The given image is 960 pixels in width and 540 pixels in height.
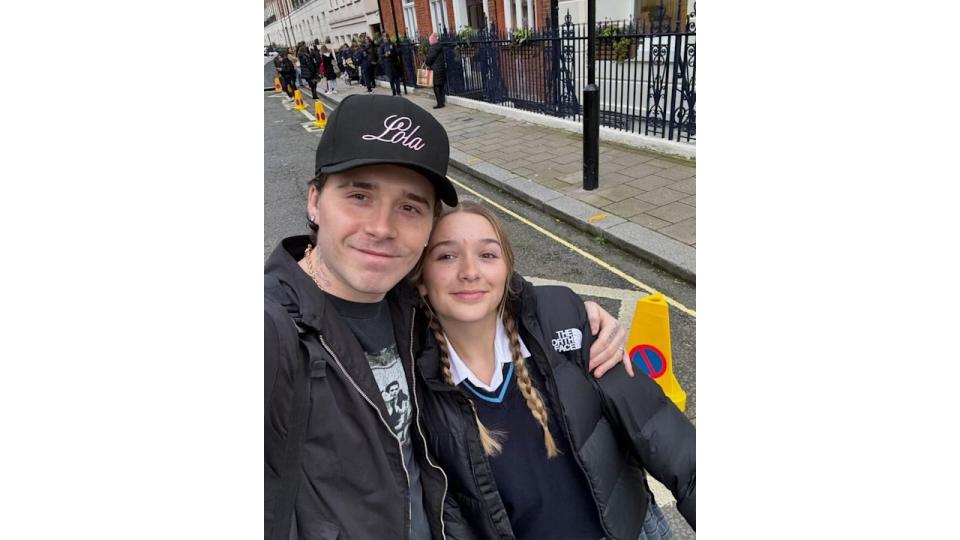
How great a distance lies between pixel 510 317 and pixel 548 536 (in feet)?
2.27

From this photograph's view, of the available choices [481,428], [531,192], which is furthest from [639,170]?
[481,428]

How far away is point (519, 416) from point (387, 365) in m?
0.44

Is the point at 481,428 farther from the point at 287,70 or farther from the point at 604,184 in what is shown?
the point at 287,70

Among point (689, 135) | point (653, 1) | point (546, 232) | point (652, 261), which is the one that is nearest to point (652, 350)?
point (652, 261)

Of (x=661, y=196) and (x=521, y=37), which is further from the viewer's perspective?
(x=521, y=37)

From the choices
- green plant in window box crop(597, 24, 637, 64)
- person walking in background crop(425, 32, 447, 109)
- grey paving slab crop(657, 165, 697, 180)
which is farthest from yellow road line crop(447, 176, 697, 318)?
person walking in background crop(425, 32, 447, 109)

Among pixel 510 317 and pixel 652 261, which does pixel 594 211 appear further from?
pixel 510 317

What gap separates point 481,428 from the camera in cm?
143

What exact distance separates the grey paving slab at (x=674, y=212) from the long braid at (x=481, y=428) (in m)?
4.37

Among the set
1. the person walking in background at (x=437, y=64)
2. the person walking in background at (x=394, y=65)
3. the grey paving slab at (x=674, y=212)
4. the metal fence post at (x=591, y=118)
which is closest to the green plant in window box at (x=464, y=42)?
the person walking in background at (x=437, y=64)

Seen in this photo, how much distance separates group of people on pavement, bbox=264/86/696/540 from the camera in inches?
44.9

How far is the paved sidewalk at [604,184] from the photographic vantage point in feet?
16.0

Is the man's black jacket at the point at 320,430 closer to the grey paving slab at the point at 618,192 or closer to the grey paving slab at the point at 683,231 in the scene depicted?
the grey paving slab at the point at 683,231

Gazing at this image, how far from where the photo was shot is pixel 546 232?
5.59 meters
